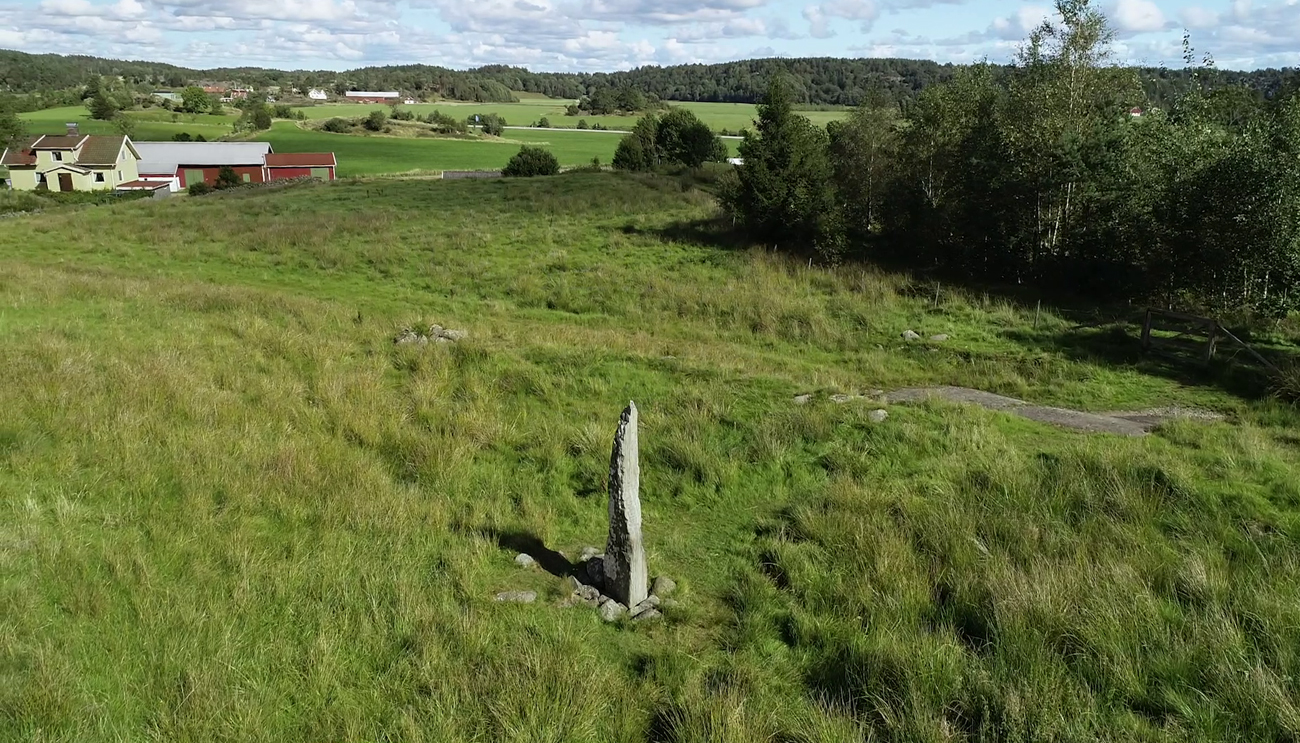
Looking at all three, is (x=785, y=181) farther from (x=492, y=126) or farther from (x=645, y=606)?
(x=492, y=126)

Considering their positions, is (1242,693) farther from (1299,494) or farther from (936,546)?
(1299,494)

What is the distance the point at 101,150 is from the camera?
77.7 meters

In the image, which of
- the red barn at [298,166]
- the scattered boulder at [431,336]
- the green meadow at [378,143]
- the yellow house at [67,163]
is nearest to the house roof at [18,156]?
the yellow house at [67,163]

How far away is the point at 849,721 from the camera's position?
16.1ft

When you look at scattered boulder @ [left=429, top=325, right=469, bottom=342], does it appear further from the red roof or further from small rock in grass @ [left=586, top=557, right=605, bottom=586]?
the red roof

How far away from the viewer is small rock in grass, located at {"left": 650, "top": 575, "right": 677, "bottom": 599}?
22.4ft

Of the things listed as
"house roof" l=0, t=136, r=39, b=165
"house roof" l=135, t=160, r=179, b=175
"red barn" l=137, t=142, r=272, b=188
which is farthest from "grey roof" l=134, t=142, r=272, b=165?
"house roof" l=0, t=136, r=39, b=165

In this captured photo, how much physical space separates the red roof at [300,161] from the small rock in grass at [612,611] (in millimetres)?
85116

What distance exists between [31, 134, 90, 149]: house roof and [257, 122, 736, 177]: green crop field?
21795 millimetres

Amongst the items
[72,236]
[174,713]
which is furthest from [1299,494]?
[72,236]

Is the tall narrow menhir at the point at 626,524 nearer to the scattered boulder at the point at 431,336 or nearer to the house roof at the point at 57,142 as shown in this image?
the scattered boulder at the point at 431,336

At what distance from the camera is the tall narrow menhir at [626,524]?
6.60 m

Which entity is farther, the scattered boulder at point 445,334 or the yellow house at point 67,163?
the yellow house at point 67,163

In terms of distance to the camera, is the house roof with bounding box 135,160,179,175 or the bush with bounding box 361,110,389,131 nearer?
the house roof with bounding box 135,160,179,175
